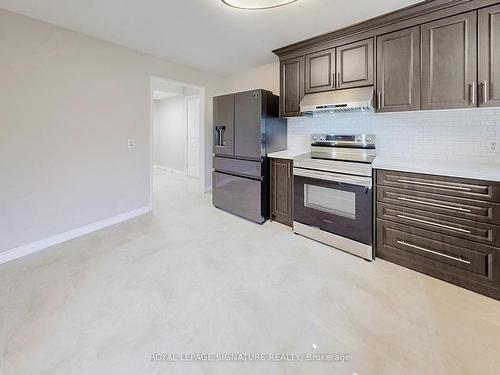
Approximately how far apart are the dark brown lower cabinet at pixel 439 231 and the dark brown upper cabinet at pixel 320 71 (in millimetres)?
1310

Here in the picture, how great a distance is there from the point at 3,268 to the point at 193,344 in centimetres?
222

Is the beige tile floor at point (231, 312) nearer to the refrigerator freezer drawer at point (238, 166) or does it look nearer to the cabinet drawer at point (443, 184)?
the cabinet drawer at point (443, 184)

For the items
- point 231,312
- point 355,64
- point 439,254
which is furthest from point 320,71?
point 231,312

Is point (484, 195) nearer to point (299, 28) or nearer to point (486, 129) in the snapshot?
point (486, 129)

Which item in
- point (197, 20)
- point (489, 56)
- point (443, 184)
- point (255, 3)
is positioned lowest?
point (443, 184)

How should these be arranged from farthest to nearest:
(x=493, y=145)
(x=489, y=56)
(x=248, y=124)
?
(x=248, y=124) → (x=493, y=145) → (x=489, y=56)

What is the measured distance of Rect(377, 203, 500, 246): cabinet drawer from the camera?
6.42 feet

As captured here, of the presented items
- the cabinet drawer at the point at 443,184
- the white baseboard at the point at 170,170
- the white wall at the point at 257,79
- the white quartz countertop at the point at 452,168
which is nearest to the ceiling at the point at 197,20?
the white wall at the point at 257,79

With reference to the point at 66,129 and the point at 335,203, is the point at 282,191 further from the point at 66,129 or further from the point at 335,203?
the point at 66,129

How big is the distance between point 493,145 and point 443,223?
0.92 m

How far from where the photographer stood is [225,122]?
396cm

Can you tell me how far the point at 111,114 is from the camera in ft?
11.2

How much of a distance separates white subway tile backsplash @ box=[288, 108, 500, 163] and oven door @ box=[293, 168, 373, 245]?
0.75 meters

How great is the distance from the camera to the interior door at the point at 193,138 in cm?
702
